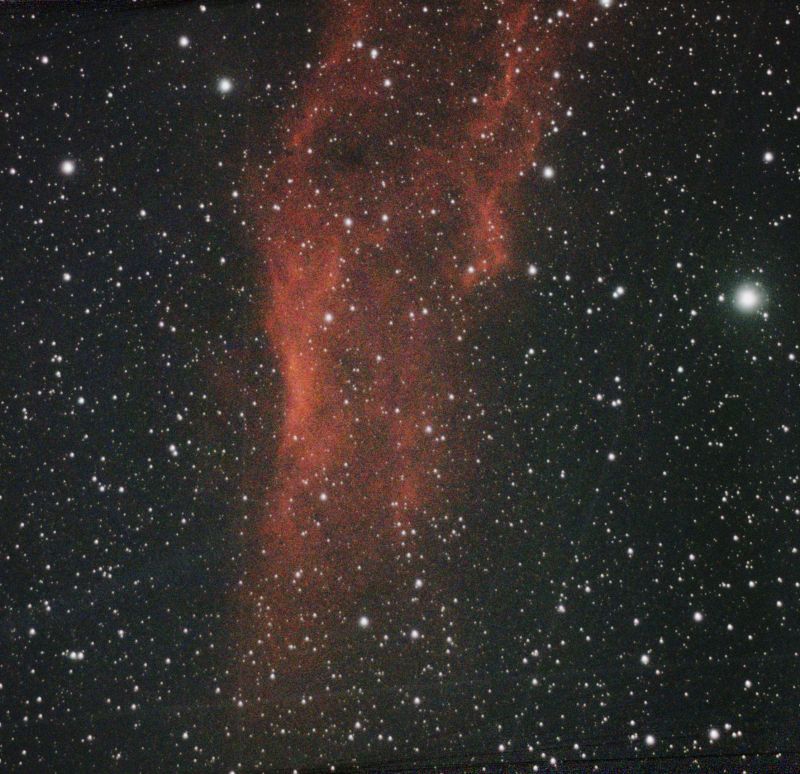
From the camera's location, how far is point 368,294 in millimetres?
779

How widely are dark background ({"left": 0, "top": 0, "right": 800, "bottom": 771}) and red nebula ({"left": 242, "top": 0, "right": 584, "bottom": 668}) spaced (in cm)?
3

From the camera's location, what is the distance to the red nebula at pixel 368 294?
0.77 m

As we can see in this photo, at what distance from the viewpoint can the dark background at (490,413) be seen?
77 cm

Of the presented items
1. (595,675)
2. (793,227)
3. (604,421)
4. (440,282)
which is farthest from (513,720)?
(793,227)

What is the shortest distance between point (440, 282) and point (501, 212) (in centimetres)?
9

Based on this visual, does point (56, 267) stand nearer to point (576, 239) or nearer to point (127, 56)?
point (127, 56)

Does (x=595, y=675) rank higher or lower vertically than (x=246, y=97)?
lower

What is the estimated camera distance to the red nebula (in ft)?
2.54

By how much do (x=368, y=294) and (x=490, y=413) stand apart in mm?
158

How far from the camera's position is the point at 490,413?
0.78 metres

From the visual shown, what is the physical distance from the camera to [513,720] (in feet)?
2.55

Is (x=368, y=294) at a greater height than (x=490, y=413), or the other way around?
(x=368, y=294)

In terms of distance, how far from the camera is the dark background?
77 cm

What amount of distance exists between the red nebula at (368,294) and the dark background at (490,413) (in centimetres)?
3
